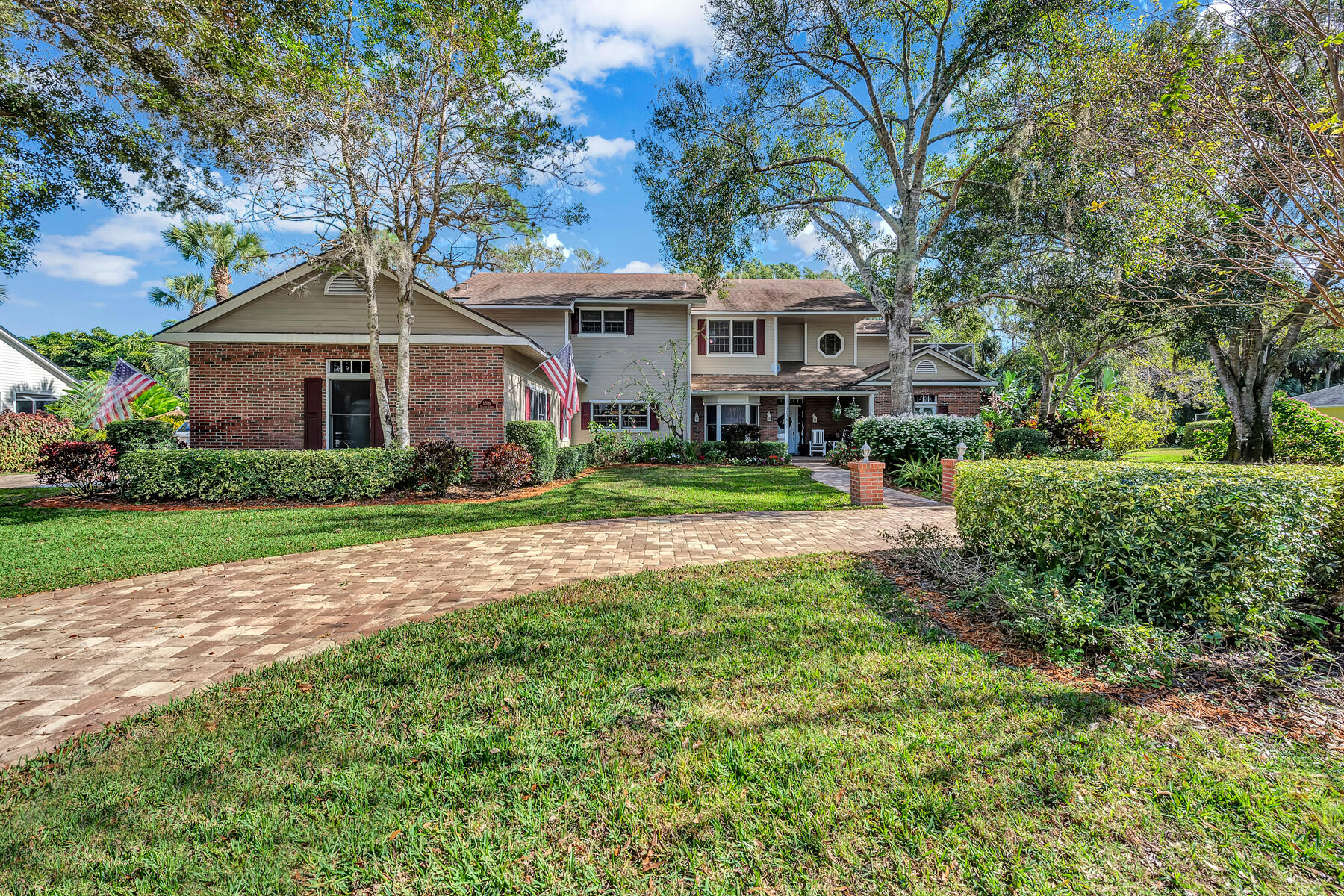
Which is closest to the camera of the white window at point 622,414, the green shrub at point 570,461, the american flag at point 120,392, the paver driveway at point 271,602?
the paver driveway at point 271,602

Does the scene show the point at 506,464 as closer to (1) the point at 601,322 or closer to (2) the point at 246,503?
(2) the point at 246,503

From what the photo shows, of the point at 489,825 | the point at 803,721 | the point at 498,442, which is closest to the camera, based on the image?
the point at 489,825

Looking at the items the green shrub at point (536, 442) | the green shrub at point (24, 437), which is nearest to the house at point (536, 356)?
the green shrub at point (536, 442)

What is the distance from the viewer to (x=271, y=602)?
15.9ft

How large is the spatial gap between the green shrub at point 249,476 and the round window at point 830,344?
1785 cm

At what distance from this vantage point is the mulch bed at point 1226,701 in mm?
2770

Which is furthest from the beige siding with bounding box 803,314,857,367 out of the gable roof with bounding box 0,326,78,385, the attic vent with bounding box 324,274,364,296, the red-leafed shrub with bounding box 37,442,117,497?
the gable roof with bounding box 0,326,78,385

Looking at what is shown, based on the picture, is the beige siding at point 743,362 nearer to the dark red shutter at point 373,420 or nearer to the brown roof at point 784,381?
the brown roof at point 784,381

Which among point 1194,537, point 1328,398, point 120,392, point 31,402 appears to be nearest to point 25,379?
point 31,402

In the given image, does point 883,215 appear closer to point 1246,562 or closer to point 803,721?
point 1246,562

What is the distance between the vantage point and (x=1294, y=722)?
2.84 meters

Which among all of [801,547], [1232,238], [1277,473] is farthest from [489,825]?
[1232,238]

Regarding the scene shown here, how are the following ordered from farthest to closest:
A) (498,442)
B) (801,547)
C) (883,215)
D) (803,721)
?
(883,215), (498,442), (801,547), (803,721)

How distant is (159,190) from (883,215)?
17.0m
